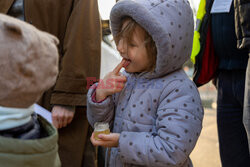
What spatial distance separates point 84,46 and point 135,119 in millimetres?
606

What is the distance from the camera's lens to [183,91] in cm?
127

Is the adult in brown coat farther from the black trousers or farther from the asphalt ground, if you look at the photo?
the asphalt ground

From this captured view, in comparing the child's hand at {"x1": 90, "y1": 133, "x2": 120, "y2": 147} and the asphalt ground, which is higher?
the child's hand at {"x1": 90, "y1": 133, "x2": 120, "y2": 147}

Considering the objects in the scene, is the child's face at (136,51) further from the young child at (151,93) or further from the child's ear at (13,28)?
the child's ear at (13,28)

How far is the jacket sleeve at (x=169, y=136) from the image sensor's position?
3.84ft

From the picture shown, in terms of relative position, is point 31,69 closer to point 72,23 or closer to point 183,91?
point 183,91

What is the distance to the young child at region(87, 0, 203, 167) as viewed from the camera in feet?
3.90

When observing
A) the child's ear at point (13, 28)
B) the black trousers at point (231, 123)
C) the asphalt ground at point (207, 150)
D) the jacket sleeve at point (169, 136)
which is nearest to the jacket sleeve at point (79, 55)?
the jacket sleeve at point (169, 136)

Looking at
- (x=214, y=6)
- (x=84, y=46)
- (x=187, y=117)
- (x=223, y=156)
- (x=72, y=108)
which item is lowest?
(x=223, y=156)

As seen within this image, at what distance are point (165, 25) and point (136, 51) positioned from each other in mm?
195

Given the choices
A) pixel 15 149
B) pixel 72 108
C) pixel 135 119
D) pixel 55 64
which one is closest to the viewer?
pixel 15 149

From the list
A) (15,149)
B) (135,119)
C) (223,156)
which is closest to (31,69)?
(15,149)

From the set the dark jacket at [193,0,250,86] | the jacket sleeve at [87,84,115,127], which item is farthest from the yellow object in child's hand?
the dark jacket at [193,0,250,86]

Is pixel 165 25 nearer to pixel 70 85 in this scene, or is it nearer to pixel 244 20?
pixel 244 20
